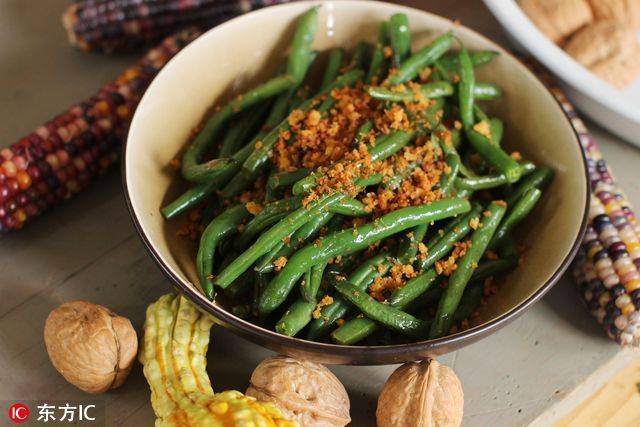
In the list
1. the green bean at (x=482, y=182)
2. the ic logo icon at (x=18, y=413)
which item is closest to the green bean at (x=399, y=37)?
the green bean at (x=482, y=182)

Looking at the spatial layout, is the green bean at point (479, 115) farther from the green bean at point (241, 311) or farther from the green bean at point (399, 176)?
the green bean at point (241, 311)

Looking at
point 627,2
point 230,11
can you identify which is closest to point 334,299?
point 230,11

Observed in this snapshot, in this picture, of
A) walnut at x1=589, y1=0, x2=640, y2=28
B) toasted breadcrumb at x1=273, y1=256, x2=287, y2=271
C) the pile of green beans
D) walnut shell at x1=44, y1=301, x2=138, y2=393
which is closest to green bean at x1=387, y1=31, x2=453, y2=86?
the pile of green beans

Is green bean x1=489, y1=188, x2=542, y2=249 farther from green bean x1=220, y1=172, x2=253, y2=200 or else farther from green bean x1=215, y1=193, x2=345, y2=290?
green bean x1=220, y1=172, x2=253, y2=200

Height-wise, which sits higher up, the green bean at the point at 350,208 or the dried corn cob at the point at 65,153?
the dried corn cob at the point at 65,153

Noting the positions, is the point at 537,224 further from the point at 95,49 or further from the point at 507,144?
the point at 95,49

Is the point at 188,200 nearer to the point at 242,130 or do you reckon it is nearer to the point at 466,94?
the point at 242,130
